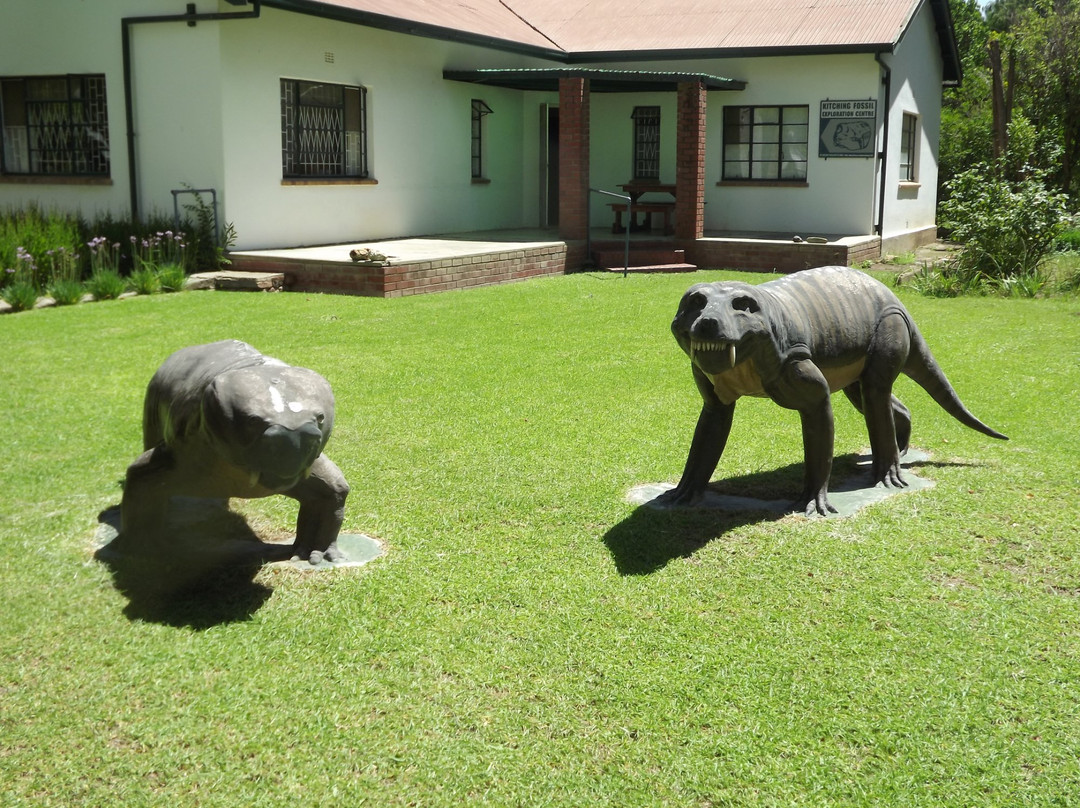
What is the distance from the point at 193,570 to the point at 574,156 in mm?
13864

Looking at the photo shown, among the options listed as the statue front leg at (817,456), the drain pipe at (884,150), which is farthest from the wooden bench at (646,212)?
the statue front leg at (817,456)

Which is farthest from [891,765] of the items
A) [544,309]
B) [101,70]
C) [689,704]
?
[101,70]

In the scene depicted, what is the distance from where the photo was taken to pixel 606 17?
2192cm

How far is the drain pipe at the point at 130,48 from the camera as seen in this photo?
13945 millimetres

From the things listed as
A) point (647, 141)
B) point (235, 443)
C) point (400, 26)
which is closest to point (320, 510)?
point (235, 443)

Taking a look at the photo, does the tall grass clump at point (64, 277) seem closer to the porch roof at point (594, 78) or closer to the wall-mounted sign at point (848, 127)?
the porch roof at point (594, 78)

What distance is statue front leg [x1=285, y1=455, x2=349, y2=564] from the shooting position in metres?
4.60

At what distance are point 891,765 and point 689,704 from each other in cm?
65

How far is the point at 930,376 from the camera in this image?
603 cm

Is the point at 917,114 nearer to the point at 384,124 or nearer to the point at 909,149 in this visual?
Result: the point at 909,149

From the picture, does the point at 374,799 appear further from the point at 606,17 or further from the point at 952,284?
the point at 606,17

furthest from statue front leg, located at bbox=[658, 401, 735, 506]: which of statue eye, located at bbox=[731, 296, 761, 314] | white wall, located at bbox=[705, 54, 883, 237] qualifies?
white wall, located at bbox=[705, 54, 883, 237]

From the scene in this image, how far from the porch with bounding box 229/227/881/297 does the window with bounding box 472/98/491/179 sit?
3.96 ft

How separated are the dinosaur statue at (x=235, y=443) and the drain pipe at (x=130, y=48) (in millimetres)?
10439
